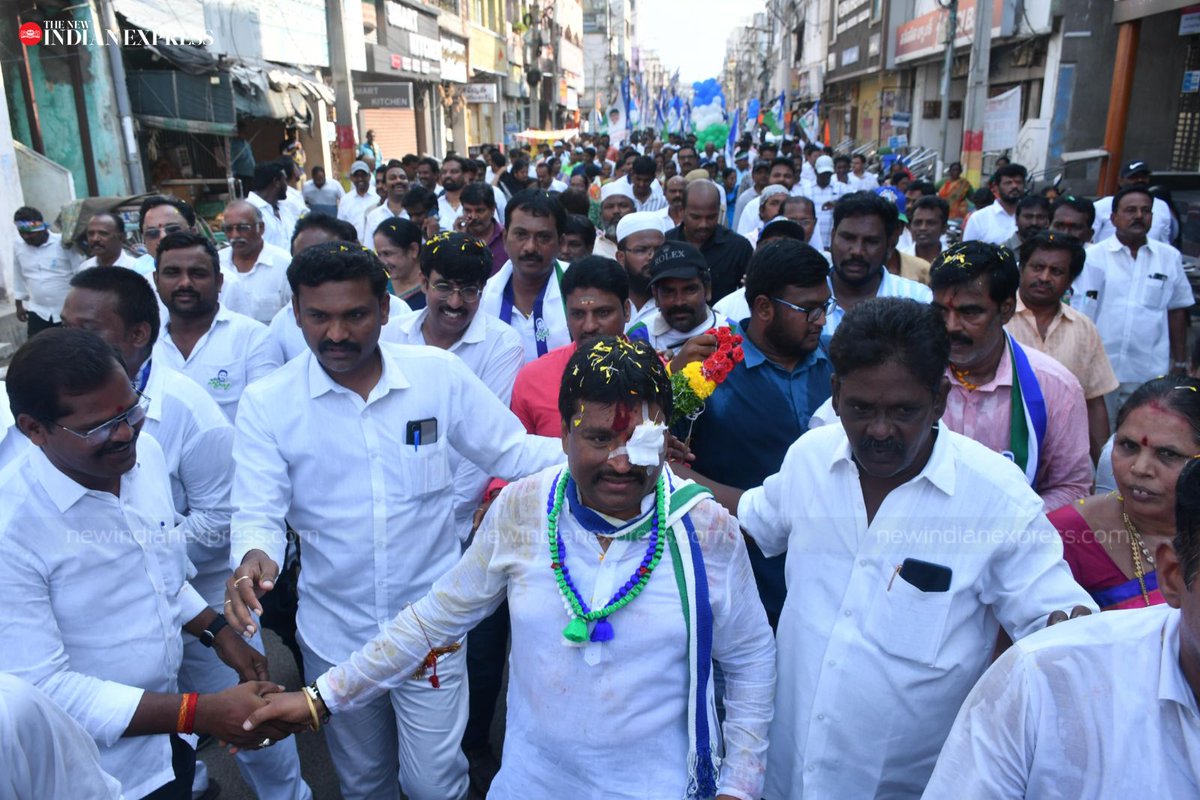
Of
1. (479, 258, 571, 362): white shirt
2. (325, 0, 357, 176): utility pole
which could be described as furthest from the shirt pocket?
(325, 0, 357, 176): utility pole

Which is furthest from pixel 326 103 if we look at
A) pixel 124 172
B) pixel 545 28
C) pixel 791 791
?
pixel 545 28

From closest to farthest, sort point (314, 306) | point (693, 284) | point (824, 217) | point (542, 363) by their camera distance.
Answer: point (314, 306), point (542, 363), point (693, 284), point (824, 217)

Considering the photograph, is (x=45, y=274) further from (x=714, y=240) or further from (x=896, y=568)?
(x=896, y=568)

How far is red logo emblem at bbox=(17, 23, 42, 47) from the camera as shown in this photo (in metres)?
11.3

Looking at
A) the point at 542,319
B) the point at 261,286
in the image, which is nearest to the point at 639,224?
the point at 542,319

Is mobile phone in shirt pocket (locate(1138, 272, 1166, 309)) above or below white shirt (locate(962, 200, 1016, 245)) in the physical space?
below

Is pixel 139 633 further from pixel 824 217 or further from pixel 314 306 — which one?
pixel 824 217

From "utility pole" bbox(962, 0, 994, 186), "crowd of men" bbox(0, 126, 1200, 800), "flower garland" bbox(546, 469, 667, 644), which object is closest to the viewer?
"crowd of men" bbox(0, 126, 1200, 800)

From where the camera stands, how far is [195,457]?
10.6 feet

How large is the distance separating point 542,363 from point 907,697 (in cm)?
202

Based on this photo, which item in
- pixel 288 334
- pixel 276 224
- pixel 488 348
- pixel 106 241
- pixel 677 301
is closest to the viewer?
pixel 677 301

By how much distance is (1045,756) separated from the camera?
1489 millimetres

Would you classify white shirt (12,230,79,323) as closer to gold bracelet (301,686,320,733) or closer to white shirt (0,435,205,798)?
white shirt (0,435,205,798)

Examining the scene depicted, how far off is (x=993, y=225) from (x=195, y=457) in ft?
24.1
